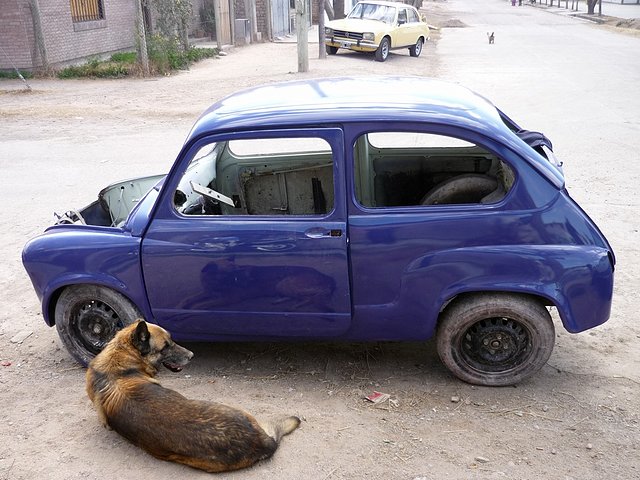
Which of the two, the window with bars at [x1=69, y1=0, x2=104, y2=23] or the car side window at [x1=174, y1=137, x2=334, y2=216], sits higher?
the window with bars at [x1=69, y1=0, x2=104, y2=23]

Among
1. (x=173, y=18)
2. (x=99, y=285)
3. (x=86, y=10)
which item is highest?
(x=86, y=10)

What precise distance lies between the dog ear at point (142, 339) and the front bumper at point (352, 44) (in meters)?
19.3

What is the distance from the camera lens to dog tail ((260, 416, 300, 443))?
3.50m

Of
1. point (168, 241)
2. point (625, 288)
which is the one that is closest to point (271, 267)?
point (168, 241)

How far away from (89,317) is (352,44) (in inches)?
752

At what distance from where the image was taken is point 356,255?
12.5ft

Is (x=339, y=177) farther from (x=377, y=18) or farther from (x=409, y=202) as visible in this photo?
(x=377, y=18)

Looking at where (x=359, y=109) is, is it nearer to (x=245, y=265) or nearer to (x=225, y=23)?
(x=245, y=265)

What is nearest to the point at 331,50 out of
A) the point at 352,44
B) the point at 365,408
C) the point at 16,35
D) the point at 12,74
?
the point at 352,44

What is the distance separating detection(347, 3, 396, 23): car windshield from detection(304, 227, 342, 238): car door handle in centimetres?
1996

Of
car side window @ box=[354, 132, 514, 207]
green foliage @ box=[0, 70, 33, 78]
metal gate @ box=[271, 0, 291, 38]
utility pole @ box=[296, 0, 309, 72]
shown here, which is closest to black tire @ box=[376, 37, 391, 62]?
utility pole @ box=[296, 0, 309, 72]

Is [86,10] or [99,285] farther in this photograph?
[86,10]

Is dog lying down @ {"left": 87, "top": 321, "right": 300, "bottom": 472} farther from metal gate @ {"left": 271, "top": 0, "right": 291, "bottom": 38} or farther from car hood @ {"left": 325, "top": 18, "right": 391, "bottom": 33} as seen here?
metal gate @ {"left": 271, "top": 0, "right": 291, "bottom": 38}

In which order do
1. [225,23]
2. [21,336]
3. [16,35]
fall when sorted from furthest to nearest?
[225,23] → [16,35] → [21,336]
